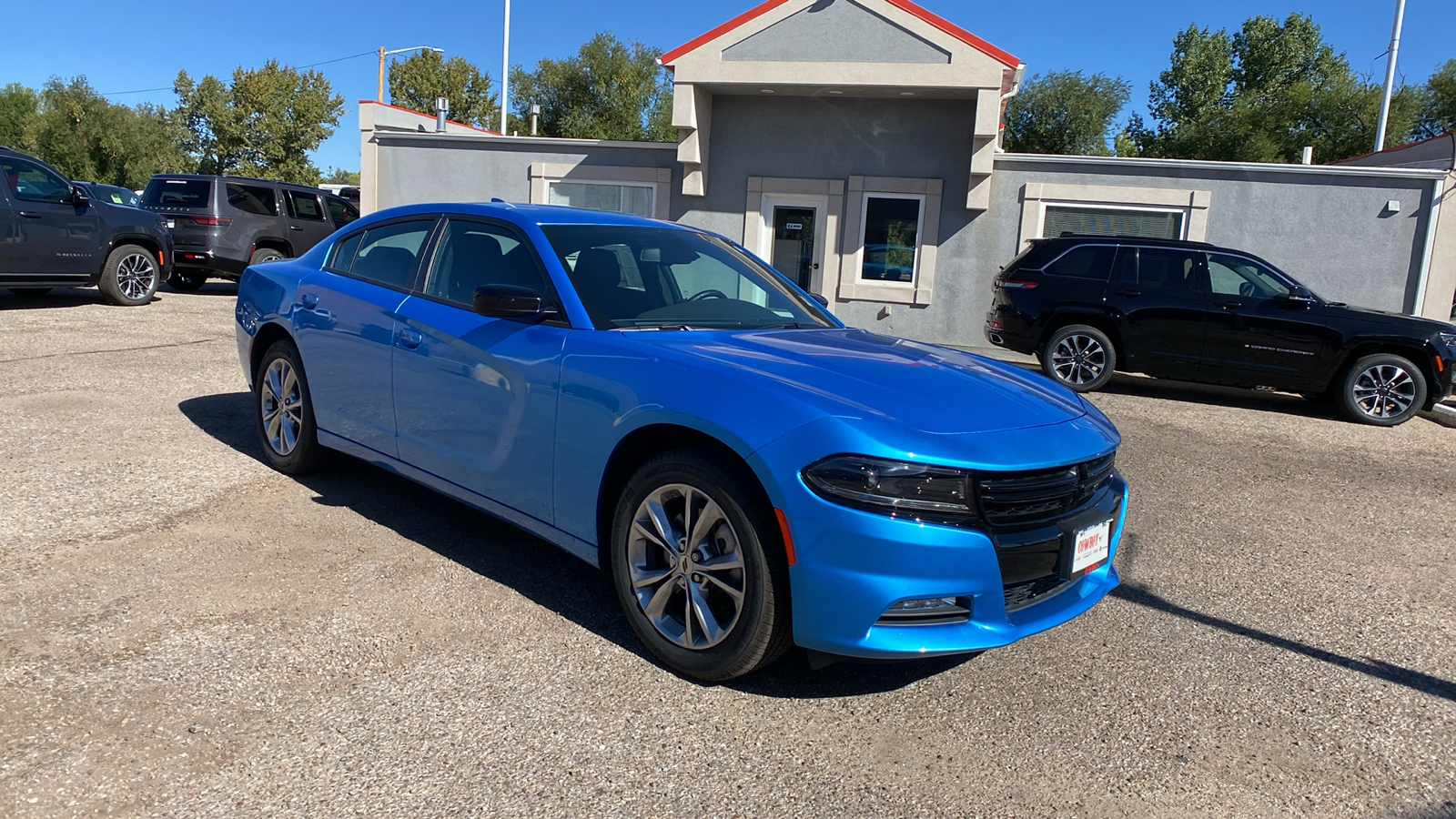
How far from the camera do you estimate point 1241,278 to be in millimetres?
10375

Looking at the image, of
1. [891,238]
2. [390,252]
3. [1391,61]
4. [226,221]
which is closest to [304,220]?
[226,221]

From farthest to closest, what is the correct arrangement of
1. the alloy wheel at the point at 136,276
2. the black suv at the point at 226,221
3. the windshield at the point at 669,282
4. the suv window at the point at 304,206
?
1. the suv window at the point at 304,206
2. the black suv at the point at 226,221
3. the alloy wheel at the point at 136,276
4. the windshield at the point at 669,282

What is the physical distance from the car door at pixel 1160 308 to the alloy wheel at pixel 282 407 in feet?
28.1

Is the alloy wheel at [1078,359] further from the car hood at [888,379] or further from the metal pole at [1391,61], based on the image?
the metal pole at [1391,61]

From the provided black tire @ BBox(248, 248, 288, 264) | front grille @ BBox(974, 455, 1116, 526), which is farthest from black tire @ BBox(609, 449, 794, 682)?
black tire @ BBox(248, 248, 288, 264)

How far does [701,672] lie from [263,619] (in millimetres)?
1651

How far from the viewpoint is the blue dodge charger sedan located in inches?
114

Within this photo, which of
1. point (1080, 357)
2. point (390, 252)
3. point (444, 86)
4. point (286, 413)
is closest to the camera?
point (390, 252)

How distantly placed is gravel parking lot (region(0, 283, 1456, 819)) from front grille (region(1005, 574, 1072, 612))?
0.41 metres

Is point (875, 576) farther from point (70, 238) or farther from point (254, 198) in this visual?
point (254, 198)

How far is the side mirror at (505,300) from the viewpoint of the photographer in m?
3.73

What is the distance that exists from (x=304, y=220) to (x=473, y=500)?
1465cm

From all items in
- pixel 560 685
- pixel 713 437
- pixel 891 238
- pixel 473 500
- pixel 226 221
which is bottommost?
pixel 560 685

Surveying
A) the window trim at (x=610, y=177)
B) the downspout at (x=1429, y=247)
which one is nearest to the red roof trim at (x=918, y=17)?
the window trim at (x=610, y=177)
